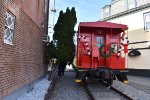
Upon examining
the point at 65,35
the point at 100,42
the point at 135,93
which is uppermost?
the point at 65,35

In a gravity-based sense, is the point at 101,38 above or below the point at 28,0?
below

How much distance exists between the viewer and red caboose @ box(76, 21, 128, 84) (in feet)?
44.8

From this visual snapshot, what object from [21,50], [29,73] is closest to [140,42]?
[29,73]

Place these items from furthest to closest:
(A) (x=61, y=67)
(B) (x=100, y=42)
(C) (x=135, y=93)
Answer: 1. (A) (x=61, y=67)
2. (B) (x=100, y=42)
3. (C) (x=135, y=93)

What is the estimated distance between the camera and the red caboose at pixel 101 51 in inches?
537

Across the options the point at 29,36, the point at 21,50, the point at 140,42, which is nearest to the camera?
the point at 21,50

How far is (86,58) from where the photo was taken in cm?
1377

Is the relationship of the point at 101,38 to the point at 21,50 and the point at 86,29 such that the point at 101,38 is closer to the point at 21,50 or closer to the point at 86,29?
the point at 86,29

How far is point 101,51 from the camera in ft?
45.3

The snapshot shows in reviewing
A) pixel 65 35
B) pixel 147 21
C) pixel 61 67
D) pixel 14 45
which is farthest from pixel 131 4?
pixel 14 45

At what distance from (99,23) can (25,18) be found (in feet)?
14.4

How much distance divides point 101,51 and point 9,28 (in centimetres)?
635

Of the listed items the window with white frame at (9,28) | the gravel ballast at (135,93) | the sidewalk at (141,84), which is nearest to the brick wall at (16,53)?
the window with white frame at (9,28)

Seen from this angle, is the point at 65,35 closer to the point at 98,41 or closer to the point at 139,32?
the point at 98,41
